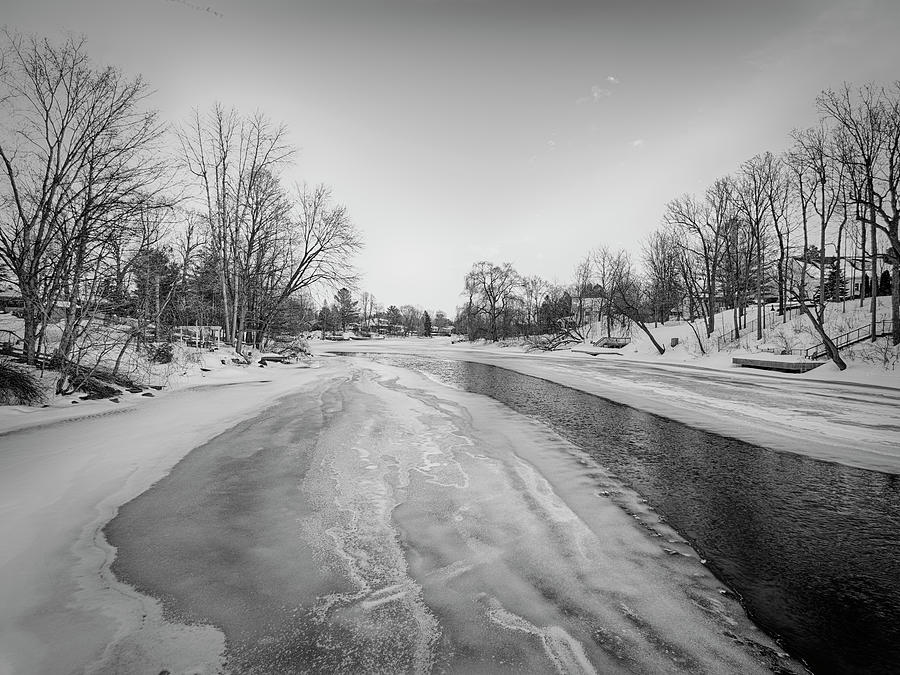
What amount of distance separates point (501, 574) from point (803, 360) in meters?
25.6

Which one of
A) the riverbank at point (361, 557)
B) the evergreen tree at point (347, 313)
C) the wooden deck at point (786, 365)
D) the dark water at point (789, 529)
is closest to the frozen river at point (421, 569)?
the riverbank at point (361, 557)

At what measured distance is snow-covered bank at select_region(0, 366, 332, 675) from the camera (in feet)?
6.75

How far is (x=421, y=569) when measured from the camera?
2.87 metres

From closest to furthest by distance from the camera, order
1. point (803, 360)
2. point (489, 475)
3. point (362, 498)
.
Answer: point (362, 498), point (489, 475), point (803, 360)

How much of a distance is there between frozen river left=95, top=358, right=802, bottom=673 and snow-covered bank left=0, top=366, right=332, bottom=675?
0.13 m

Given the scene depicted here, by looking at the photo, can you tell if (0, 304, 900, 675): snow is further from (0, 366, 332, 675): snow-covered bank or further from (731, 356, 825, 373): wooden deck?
(731, 356, 825, 373): wooden deck

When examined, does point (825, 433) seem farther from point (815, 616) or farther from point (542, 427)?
point (815, 616)

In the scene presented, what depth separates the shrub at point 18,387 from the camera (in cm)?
715

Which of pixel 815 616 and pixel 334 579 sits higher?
pixel 334 579

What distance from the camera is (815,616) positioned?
2.51 m

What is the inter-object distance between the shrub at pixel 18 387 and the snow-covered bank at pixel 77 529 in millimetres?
490

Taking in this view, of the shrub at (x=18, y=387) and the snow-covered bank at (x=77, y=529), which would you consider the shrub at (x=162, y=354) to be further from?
the snow-covered bank at (x=77, y=529)

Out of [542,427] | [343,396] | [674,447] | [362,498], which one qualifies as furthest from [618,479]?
[343,396]

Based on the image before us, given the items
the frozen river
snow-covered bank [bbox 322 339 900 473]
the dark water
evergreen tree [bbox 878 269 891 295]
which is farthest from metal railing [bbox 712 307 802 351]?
the frozen river
